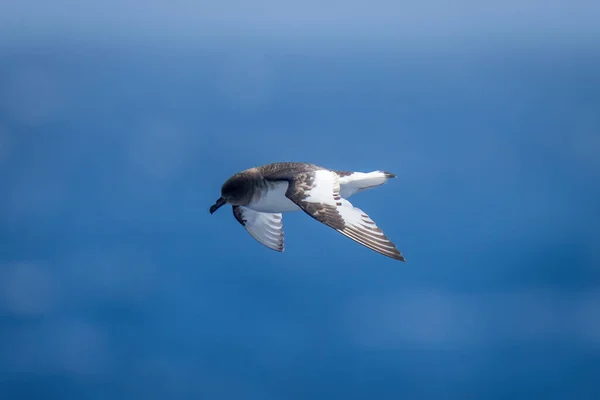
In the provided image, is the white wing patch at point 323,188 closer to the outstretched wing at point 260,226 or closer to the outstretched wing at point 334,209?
the outstretched wing at point 334,209

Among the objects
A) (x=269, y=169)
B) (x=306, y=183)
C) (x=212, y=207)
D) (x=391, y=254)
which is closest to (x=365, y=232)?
(x=391, y=254)

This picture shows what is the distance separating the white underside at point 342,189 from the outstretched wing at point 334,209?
0.42ft

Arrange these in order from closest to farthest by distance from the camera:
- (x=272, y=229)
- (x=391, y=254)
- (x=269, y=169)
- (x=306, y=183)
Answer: (x=391, y=254)
(x=306, y=183)
(x=269, y=169)
(x=272, y=229)

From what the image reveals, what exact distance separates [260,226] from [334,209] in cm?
153

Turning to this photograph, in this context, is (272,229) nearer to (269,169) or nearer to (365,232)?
(269,169)

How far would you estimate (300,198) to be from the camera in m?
5.71

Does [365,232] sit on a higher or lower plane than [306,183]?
lower

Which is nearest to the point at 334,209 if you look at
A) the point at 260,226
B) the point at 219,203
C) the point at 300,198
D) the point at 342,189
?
the point at 300,198

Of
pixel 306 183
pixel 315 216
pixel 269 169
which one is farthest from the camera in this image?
pixel 269 169

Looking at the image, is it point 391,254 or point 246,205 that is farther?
point 246,205

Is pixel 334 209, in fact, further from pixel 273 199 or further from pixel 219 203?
pixel 219 203

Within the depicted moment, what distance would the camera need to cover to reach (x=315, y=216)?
5.50 metres

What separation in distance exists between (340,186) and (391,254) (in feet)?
3.79

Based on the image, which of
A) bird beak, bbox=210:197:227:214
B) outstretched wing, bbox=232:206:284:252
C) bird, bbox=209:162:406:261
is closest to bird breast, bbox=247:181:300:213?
bird, bbox=209:162:406:261
